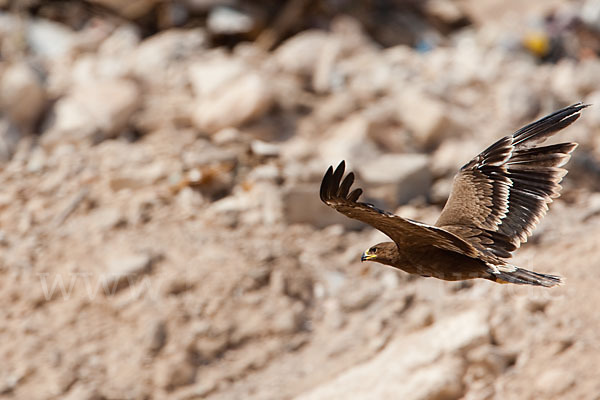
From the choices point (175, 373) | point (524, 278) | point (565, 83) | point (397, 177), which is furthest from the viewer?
point (565, 83)

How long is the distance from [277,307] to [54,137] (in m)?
3.30

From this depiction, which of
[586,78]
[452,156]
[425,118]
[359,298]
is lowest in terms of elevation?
[359,298]

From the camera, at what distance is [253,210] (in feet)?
23.4

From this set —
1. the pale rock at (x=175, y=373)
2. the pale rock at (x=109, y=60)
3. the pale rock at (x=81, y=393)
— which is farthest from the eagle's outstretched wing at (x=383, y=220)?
the pale rock at (x=109, y=60)

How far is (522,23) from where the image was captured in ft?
37.9

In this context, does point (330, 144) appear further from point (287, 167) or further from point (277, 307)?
point (277, 307)

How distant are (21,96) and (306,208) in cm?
347

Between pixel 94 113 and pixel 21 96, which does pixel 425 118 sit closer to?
pixel 94 113

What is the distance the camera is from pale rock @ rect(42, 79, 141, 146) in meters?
7.92

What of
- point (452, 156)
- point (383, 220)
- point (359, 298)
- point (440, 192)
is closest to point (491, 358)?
point (359, 298)

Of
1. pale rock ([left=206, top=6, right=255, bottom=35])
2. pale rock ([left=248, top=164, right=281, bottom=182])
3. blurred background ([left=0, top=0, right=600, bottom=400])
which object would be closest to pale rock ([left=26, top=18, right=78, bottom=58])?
blurred background ([left=0, top=0, right=600, bottom=400])

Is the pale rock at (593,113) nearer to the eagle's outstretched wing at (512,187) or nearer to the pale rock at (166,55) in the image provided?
the pale rock at (166,55)

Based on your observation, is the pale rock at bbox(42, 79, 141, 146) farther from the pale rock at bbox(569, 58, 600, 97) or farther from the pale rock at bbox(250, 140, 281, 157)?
the pale rock at bbox(569, 58, 600, 97)

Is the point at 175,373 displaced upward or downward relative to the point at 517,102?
downward
